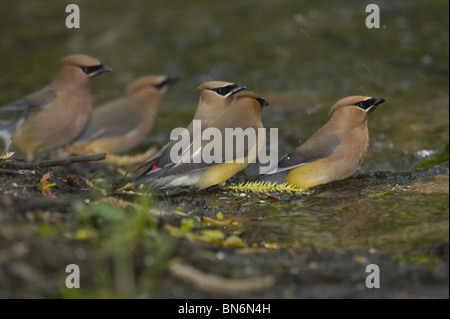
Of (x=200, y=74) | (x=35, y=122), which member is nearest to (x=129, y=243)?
(x=35, y=122)

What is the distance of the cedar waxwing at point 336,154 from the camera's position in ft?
14.6

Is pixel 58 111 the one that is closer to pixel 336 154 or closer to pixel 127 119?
pixel 127 119

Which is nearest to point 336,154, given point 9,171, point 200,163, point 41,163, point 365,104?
point 365,104

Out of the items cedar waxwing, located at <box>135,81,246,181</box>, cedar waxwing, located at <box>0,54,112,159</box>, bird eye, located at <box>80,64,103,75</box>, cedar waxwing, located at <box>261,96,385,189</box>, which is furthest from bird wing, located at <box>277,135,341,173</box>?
bird eye, located at <box>80,64,103,75</box>

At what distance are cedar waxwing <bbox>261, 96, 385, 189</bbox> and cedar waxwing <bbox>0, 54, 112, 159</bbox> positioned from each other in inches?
79.5

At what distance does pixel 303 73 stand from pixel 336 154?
417cm

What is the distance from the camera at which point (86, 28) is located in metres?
10.4

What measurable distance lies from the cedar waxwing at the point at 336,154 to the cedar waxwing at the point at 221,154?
240 mm

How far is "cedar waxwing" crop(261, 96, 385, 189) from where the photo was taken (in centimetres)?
446

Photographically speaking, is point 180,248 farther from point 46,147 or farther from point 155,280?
point 46,147

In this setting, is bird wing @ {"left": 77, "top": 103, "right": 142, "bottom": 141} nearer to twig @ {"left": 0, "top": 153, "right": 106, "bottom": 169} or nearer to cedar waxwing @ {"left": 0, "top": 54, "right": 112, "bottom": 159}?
cedar waxwing @ {"left": 0, "top": 54, "right": 112, "bottom": 159}

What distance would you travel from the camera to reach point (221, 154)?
14.5ft

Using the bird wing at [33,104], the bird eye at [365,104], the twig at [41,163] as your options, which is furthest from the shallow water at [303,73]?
the bird wing at [33,104]
